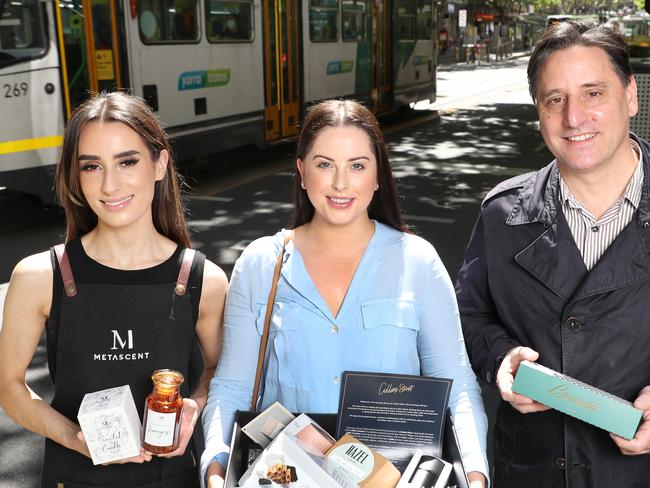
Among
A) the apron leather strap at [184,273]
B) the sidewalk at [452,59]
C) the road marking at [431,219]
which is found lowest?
the road marking at [431,219]

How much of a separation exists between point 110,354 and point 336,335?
0.62 m

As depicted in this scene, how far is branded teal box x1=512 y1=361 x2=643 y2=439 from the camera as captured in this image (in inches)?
71.1

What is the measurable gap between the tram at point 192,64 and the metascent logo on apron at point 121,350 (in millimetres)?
5214

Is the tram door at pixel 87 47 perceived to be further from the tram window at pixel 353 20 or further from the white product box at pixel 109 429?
the white product box at pixel 109 429

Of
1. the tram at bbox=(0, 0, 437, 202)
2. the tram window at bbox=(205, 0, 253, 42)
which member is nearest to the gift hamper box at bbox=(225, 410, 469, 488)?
the tram at bbox=(0, 0, 437, 202)

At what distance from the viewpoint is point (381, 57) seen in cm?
1579

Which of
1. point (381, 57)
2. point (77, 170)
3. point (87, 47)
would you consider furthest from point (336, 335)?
point (381, 57)

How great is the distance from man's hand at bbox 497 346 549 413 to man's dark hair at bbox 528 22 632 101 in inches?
28.9

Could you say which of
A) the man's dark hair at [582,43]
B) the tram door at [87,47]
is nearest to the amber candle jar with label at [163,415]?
the man's dark hair at [582,43]

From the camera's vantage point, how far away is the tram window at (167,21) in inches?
363

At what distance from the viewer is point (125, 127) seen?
7.22ft

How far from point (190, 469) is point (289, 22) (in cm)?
1075

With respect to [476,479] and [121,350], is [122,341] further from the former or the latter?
[476,479]

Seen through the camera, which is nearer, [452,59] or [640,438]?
[640,438]
